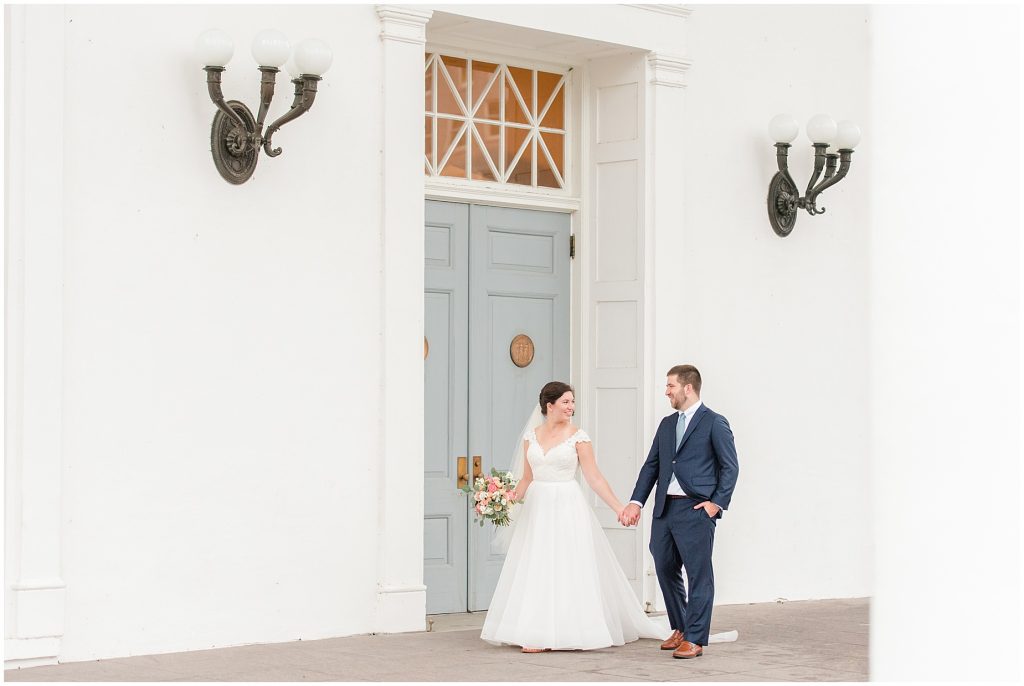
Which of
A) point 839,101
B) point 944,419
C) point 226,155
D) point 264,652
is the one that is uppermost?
point 839,101

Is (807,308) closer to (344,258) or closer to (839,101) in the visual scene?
(839,101)

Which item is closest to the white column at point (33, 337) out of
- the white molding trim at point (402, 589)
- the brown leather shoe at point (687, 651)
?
the white molding trim at point (402, 589)

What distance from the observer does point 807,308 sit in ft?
31.2

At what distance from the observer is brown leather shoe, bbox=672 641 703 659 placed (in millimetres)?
6863

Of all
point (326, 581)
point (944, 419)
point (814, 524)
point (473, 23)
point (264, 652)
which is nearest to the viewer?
point (944, 419)

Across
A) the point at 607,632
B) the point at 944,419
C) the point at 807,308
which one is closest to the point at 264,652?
the point at 607,632

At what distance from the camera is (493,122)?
28.4 feet

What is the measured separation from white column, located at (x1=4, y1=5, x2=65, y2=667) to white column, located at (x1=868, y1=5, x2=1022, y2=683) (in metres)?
5.01

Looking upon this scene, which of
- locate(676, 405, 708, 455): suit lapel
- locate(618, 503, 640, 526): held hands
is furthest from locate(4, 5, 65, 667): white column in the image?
locate(676, 405, 708, 455): suit lapel

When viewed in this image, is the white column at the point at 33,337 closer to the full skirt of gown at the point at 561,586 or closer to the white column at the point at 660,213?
the full skirt of gown at the point at 561,586

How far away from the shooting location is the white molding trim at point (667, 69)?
873 centimetres

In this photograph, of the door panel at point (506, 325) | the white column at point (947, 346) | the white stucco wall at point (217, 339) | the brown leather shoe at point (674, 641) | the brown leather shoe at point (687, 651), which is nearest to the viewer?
the white column at point (947, 346)

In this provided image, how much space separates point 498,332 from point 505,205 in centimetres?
82

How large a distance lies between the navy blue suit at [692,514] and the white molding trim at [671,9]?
9.51ft
